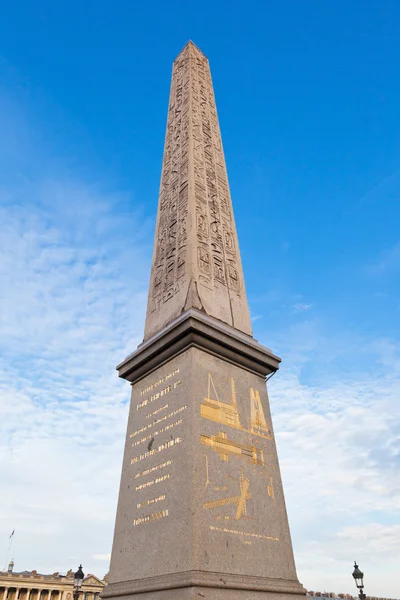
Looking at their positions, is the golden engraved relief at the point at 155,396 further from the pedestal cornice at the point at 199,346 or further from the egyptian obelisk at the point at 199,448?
the pedestal cornice at the point at 199,346

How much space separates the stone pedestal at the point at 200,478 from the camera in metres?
4.73

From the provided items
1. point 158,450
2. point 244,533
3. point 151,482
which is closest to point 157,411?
point 158,450

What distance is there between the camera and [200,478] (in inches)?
200

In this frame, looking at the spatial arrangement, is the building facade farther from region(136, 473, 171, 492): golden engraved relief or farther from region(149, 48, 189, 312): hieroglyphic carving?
→ region(136, 473, 171, 492): golden engraved relief

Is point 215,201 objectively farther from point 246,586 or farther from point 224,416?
point 246,586

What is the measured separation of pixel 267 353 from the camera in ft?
22.8

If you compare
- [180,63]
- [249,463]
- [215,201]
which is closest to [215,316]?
[249,463]

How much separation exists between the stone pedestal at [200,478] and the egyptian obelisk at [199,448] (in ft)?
0.04

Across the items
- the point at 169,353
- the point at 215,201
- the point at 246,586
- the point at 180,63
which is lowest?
the point at 246,586

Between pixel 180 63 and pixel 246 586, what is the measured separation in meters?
12.5

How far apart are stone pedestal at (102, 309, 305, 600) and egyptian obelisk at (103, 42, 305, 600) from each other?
13mm

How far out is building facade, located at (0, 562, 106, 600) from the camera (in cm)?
5931

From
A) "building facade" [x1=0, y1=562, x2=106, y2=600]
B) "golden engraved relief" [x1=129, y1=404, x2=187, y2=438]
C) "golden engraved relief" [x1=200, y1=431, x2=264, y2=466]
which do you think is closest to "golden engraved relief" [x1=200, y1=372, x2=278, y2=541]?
"golden engraved relief" [x1=200, y1=431, x2=264, y2=466]

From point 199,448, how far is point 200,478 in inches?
12.8
